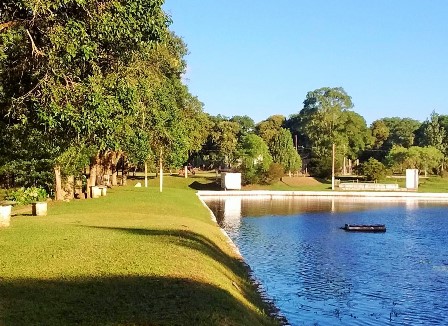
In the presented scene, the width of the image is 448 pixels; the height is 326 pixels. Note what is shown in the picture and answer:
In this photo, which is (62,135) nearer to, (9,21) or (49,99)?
(49,99)

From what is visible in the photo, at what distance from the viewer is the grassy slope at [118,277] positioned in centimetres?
1012

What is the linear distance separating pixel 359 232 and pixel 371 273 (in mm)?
14726

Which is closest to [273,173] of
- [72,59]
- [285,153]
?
[285,153]

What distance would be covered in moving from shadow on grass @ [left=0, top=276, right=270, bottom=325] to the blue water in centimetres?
424

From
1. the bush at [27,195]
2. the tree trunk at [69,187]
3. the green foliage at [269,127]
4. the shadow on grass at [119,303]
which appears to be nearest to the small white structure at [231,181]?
the tree trunk at [69,187]

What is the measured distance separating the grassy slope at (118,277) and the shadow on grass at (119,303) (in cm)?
2

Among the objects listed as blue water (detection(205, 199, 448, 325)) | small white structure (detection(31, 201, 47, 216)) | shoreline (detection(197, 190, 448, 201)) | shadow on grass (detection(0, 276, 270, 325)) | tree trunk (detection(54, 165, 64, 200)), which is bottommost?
blue water (detection(205, 199, 448, 325))

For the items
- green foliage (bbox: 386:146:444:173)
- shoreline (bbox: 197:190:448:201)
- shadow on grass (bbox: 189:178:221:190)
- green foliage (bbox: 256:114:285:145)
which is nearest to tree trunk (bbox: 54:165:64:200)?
shoreline (bbox: 197:190:448:201)

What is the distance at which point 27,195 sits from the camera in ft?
123

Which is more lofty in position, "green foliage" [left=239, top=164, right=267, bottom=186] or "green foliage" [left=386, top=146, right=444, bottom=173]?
"green foliage" [left=386, top=146, right=444, bottom=173]

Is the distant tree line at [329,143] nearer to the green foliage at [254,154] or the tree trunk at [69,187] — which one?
the green foliage at [254,154]

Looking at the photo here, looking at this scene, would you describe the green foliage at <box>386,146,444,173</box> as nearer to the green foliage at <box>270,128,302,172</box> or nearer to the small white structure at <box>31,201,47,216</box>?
the green foliage at <box>270,128,302,172</box>

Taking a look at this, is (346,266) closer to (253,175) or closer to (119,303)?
(119,303)

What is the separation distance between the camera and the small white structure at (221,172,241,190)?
3152 inches
